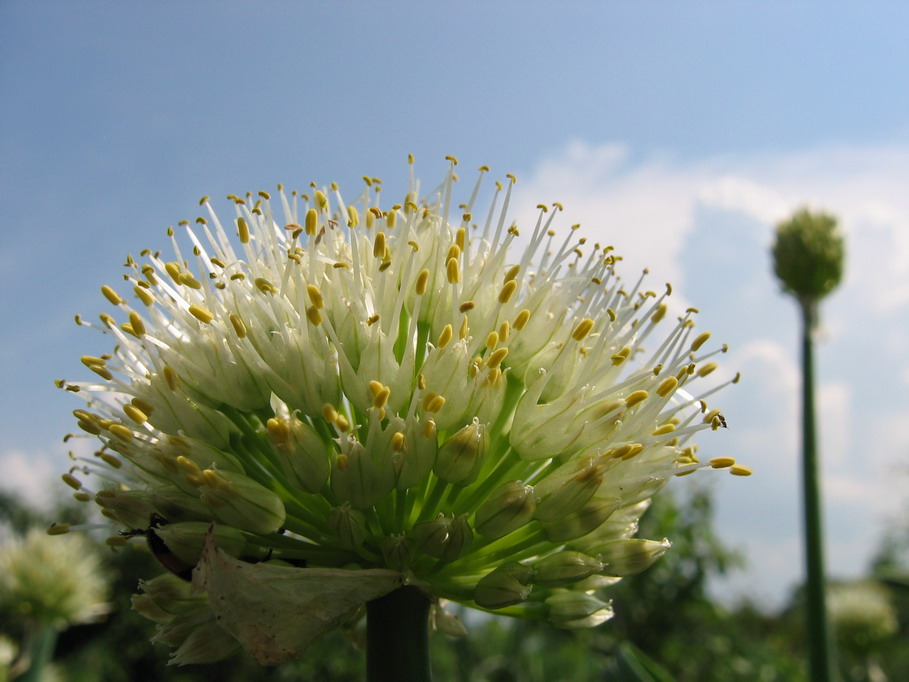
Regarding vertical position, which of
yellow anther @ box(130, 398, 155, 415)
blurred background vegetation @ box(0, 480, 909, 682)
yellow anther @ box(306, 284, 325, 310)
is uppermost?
yellow anther @ box(306, 284, 325, 310)

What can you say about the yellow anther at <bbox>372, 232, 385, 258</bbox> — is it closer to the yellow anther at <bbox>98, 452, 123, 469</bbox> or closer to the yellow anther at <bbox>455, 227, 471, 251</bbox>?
the yellow anther at <bbox>455, 227, 471, 251</bbox>

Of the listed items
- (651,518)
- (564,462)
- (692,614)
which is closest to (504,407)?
(564,462)

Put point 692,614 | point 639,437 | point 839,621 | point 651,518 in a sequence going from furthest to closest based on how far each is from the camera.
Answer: point 692,614 → point 651,518 → point 839,621 → point 639,437

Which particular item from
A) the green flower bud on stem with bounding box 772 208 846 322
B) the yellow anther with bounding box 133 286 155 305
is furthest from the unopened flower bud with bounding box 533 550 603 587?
the green flower bud on stem with bounding box 772 208 846 322

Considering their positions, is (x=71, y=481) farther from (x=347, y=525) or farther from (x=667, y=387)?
(x=667, y=387)

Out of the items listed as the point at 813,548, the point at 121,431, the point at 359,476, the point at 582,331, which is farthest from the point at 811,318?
the point at 121,431

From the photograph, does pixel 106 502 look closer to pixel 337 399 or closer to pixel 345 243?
pixel 337 399

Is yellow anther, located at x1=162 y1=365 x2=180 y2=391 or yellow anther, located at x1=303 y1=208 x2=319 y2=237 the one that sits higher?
yellow anther, located at x1=303 y1=208 x2=319 y2=237

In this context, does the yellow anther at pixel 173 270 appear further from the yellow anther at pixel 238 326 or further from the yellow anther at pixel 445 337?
the yellow anther at pixel 445 337
